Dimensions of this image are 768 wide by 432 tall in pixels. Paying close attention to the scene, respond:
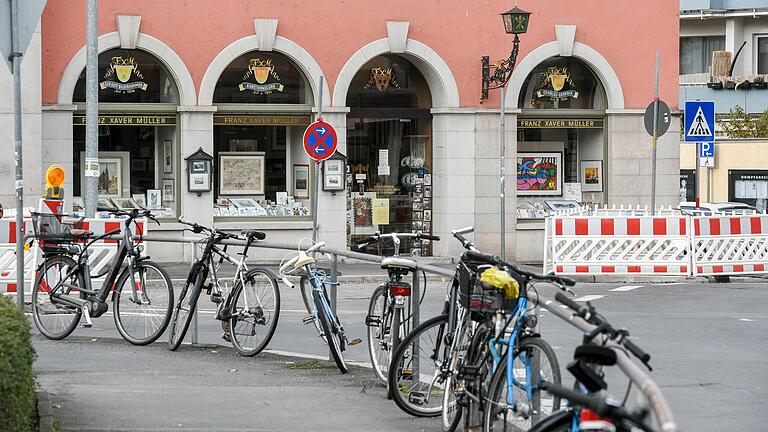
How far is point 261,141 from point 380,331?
16138 mm

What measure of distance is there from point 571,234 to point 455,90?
4.52 m

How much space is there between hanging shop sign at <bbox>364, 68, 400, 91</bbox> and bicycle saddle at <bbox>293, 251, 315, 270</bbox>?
1595cm

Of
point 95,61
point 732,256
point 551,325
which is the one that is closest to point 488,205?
point 732,256

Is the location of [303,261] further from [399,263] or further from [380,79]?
[380,79]

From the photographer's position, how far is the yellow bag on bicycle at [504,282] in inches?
271

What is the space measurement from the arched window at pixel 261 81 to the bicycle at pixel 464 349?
16.7 m

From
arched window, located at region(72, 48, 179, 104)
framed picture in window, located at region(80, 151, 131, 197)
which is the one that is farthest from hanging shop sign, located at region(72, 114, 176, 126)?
framed picture in window, located at region(80, 151, 131, 197)

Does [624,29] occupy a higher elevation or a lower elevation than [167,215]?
higher

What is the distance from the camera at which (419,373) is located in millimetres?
8453

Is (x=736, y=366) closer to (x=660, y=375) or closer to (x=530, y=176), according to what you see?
A: (x=660, y=375)

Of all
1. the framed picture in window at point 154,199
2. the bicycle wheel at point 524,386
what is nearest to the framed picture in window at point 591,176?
the framed picture in window at point 154,199

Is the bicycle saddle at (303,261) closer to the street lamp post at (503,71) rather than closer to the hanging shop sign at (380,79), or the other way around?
the street lamp post at (503,71)

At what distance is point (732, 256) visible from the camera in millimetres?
22719

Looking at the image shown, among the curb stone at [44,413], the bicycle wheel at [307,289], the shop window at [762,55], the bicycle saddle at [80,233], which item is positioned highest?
the shop window at [762,55]
